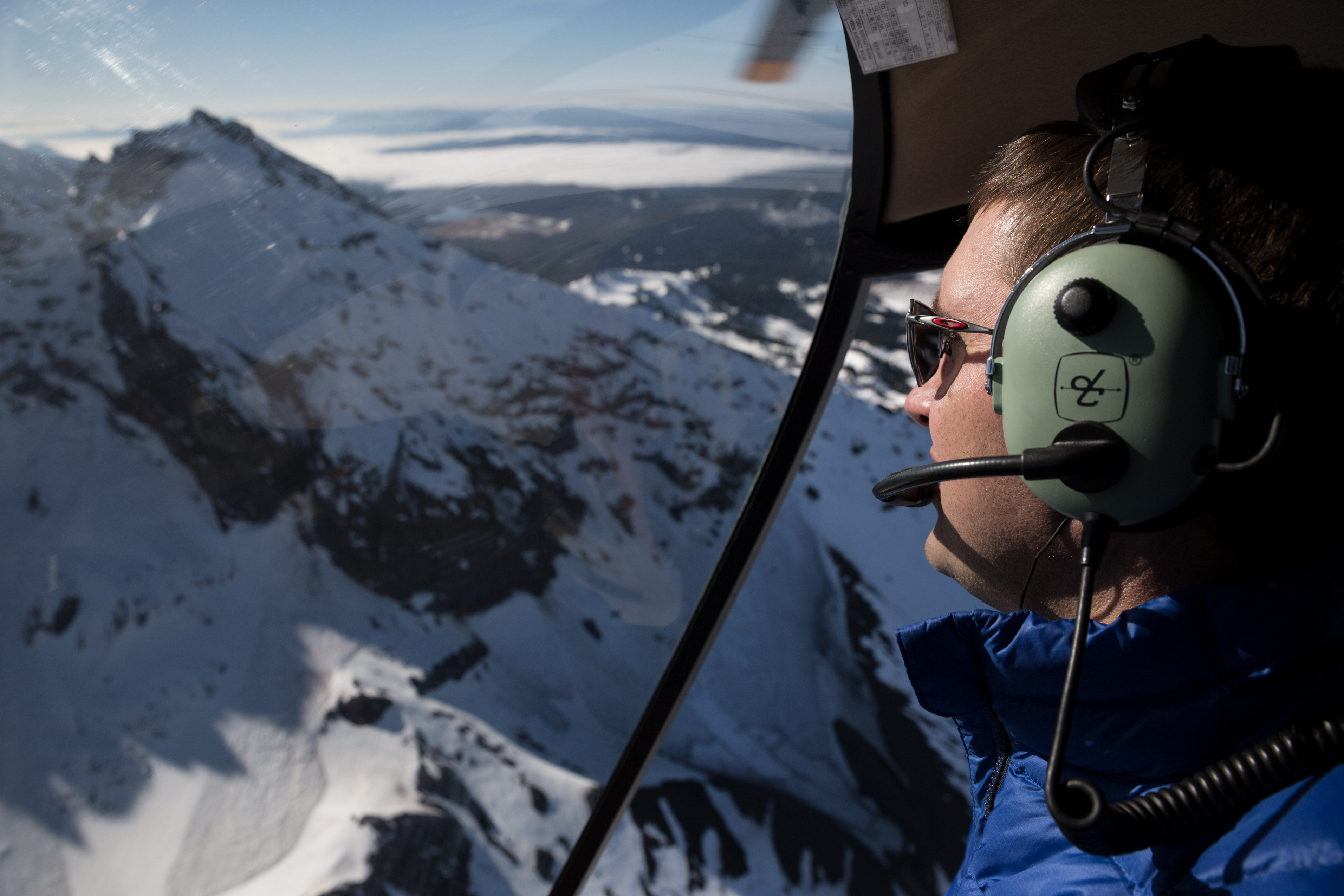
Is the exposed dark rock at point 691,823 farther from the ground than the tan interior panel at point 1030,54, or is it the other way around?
the tan interior panel at point 1030,54

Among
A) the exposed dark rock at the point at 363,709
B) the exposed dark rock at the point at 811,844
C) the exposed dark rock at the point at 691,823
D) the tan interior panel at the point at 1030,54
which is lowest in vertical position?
the exposed dark rock at the point at 811,844

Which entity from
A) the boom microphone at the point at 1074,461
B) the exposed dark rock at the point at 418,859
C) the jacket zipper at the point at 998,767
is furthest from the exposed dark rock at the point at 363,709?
the boom microphone at the point at 1074,461

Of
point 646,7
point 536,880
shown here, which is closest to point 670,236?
point 646,7

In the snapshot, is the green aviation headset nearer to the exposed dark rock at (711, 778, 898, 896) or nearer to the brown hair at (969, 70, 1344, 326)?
the brown hair at (969, 70, 1344, 326)

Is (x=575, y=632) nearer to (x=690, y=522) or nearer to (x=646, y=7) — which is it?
(x=690, y=522)

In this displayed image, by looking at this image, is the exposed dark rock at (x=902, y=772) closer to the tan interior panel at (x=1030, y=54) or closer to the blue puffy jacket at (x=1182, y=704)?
the tan interior panel at (x=1030, y=54)

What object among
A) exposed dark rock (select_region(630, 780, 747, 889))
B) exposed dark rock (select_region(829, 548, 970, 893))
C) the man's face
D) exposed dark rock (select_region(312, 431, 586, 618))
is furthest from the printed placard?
exposed dark rock (select_region(829, 548, 970, 893))
